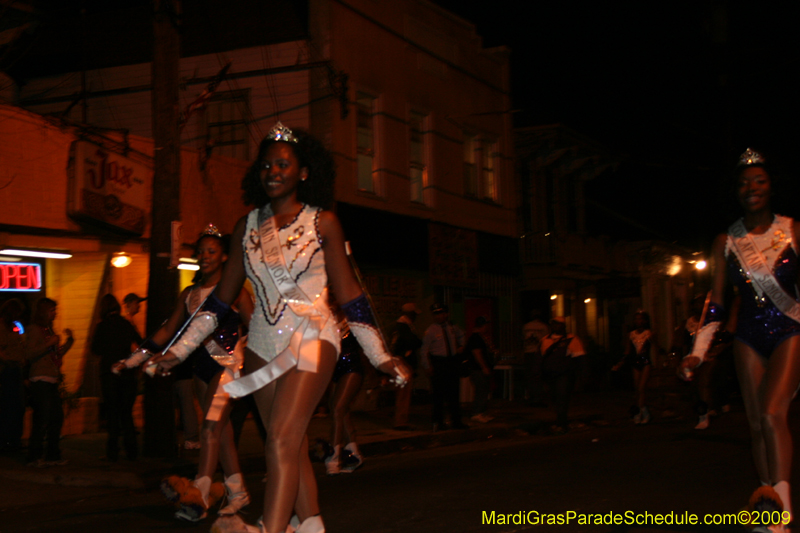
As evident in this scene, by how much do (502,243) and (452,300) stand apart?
299 centimetres

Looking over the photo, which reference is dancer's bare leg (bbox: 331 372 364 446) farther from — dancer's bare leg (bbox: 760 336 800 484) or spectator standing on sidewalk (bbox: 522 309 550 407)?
spectator standing on sidewalk (bbox: 522 309 550 407)

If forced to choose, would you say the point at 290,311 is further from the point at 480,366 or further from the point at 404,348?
the point at 480,366

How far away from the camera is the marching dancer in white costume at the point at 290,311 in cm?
388

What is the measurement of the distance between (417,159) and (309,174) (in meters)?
16.2

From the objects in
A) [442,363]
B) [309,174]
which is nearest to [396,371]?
[309,174]

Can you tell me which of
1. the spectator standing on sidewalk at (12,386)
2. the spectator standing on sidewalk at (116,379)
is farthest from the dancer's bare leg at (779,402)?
the spectator standing on sidewalk at (12,386)

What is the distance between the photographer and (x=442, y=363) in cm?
1334

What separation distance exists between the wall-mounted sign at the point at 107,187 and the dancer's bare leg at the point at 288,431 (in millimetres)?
8522

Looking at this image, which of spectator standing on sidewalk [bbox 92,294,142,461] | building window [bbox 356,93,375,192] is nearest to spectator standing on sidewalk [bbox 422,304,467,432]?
spectator standing on sidewalk [bbox 92,294,142,461]

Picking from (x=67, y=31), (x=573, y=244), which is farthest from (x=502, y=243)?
(x=67, y=31)

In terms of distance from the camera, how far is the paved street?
601cm

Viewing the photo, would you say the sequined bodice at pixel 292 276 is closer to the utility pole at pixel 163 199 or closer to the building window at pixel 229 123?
the utility pole at pixel 163 199

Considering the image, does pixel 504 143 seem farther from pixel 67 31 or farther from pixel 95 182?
pixel 95 182

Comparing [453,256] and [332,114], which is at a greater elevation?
[332,114]
